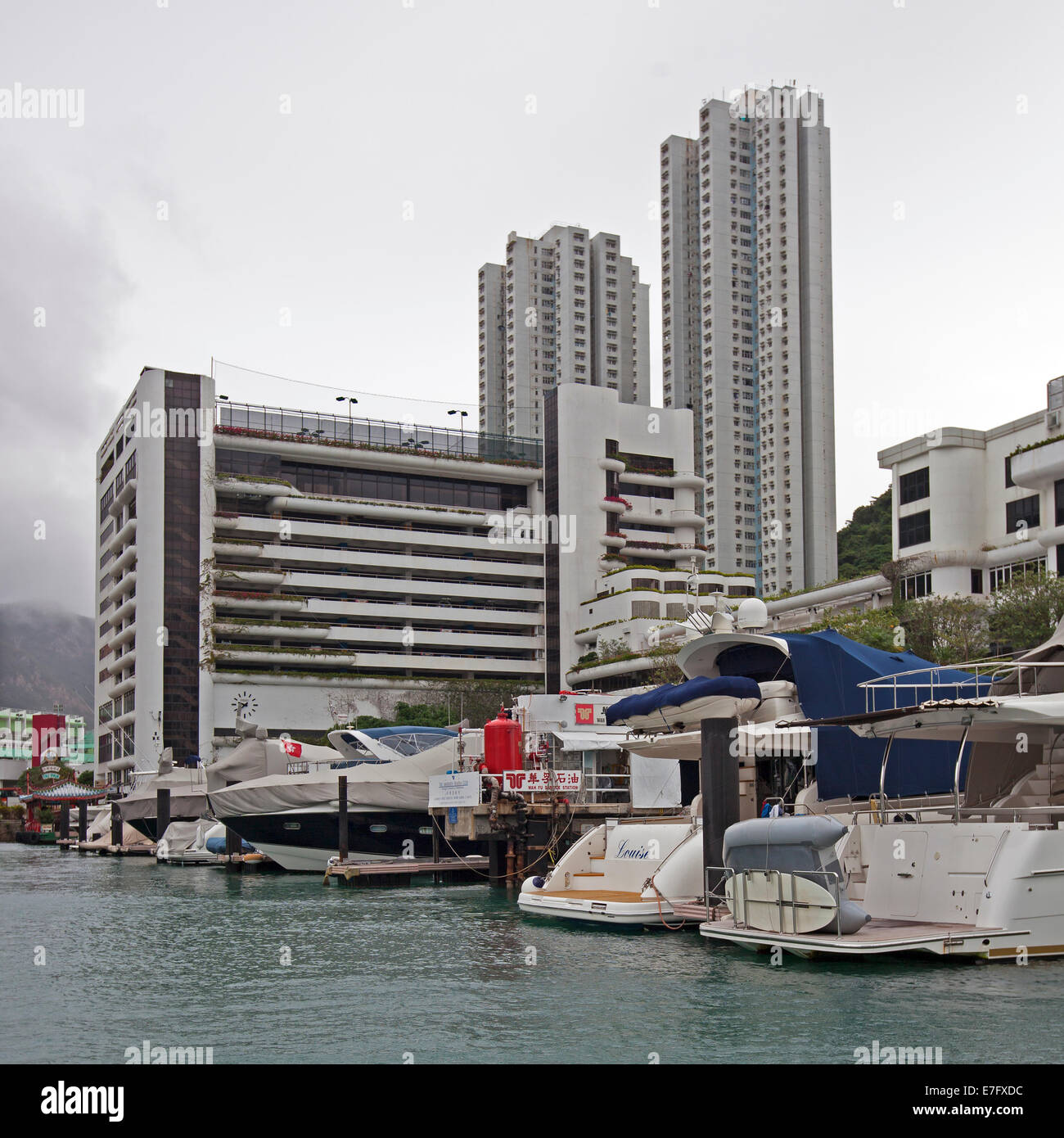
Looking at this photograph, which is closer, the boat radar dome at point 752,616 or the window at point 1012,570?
the boat radar dome at point 752,616

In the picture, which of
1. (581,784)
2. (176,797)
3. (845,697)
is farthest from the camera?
(176,797)

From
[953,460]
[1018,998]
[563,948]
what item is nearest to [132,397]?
[953,460]

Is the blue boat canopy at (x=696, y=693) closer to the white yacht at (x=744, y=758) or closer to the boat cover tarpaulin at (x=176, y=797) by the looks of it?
the white yacht at (x=744, y=758)

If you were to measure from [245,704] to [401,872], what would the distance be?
58653mm

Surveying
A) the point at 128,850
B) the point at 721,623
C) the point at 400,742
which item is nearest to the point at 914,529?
the point at 400,742

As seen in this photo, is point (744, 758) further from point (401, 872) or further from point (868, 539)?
point (868, 539)

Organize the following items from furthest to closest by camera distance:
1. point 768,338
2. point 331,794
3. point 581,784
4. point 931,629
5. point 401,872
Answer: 1. point 768,338
2. point 931,629
3. point 331,794
4. point 401,872
5. point 581,784

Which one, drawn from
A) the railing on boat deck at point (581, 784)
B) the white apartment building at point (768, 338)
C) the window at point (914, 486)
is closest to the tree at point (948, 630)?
the window at point (914, 486)

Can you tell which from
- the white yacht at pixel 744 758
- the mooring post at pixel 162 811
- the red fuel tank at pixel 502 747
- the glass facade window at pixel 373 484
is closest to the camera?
the white yacht at pixel 744 758

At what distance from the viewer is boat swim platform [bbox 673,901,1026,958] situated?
17.3m

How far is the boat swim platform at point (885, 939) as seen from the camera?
1728cm

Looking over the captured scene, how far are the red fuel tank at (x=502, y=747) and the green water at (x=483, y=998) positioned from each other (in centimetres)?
759

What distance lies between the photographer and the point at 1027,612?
158ft
